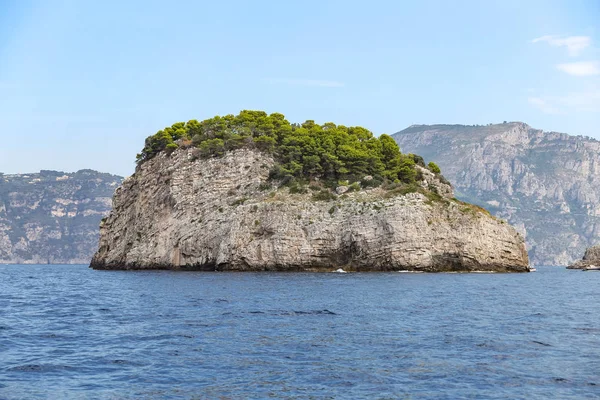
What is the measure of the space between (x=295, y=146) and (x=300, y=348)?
258 feet

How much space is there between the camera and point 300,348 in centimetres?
2488

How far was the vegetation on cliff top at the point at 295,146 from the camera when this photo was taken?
98.6m

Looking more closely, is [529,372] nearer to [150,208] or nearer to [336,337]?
[336,337]

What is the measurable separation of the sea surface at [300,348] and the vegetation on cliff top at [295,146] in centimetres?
5548

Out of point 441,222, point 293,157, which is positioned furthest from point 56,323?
point 293,157

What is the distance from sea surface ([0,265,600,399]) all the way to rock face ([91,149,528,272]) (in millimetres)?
37346

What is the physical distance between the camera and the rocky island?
271 ft

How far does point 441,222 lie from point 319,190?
18785mm

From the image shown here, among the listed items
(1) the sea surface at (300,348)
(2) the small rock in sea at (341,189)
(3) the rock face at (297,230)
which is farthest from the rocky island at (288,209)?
(1) the sea surface at (300,348)

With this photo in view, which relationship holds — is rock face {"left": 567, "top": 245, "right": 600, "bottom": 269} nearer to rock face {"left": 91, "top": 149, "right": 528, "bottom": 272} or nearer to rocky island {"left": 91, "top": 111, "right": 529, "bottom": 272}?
rocky island {"left": 91, "top": 111, "right": 529, "bottom": 272}

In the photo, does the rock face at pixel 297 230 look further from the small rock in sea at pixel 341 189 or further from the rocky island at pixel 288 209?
the small rock in sea at pixel 341 189

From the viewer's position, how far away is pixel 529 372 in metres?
20.9

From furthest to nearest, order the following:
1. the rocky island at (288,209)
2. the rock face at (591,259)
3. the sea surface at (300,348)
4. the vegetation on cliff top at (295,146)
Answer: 1. the rock face at (591,259)
2. the vegetation on cliff top at (295,146)
3. the rocky island at (288,209)
4. the sea surface at (300,348)

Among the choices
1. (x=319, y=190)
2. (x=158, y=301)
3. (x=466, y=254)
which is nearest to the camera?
(x=158, y=301)
